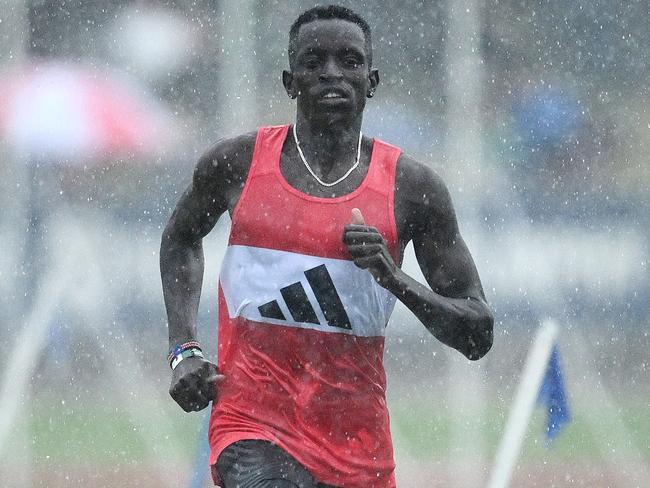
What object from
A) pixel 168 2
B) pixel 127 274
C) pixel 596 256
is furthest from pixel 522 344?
pixel 168 2

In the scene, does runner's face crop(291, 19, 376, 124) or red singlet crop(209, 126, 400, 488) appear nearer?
red singlet crop(209, 126, 400, 488)

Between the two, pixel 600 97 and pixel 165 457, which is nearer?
pixel 165 457

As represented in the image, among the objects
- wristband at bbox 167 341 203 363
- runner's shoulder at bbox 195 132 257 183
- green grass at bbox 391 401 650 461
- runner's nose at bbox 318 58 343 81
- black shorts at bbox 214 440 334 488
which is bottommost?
black shorts at bbox 214 440 334 488

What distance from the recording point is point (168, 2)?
1423 centimetres

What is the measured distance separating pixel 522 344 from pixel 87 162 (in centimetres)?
423

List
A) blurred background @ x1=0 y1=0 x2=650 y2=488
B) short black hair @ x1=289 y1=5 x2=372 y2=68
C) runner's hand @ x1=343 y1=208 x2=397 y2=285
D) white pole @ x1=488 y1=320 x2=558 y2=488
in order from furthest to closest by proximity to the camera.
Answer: blurred background @ x1=0 y1=0 x2=650 y2=488 < white pole @ x1=488 y1=320 x2=558 y2=488 < short black hair @ x1=289 y1=5 x2=372 y2=68 < runner's hand @ x1=343 y1=208 x2=397 y2=285

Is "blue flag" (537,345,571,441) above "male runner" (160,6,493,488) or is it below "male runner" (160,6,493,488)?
above

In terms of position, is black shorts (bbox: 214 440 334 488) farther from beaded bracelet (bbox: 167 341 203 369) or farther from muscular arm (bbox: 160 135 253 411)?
beaded bracelet (bbox: 167 341 203 369)

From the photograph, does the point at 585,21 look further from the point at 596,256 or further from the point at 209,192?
Answer: the point at 209,192

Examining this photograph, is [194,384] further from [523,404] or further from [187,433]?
[523,404]

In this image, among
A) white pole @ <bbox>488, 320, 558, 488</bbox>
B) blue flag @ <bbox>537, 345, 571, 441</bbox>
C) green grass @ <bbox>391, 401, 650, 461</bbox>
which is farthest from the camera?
green grass @ <bbox>391, 401, 650, 461</bbox>

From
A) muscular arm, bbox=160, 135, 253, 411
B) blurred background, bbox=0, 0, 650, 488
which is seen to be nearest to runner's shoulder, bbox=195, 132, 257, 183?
muscular arm, bbox=160, 135, 253, 411

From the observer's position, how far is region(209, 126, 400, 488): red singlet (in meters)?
4.11

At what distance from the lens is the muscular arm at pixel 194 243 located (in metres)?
4.12
